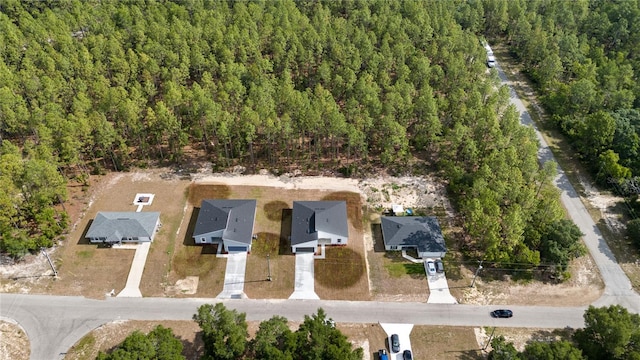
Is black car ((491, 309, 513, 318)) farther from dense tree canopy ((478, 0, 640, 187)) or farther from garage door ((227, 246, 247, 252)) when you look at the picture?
dense tree canopy ((478, 0, 640, 187))

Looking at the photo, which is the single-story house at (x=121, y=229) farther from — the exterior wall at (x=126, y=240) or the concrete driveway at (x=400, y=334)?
the concrete driveway at (x=400, y=334)

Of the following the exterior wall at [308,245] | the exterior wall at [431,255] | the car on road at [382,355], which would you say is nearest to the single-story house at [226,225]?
the exterior wall at [308,245]

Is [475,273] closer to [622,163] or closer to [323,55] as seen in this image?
[622,163]

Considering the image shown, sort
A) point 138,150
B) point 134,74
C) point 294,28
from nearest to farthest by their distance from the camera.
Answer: point 138,150, point 134,74, point 294,28

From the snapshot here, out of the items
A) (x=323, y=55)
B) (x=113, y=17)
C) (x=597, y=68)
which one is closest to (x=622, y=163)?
(x=597, y=68)

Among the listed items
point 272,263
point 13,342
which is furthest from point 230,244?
point 13,342
